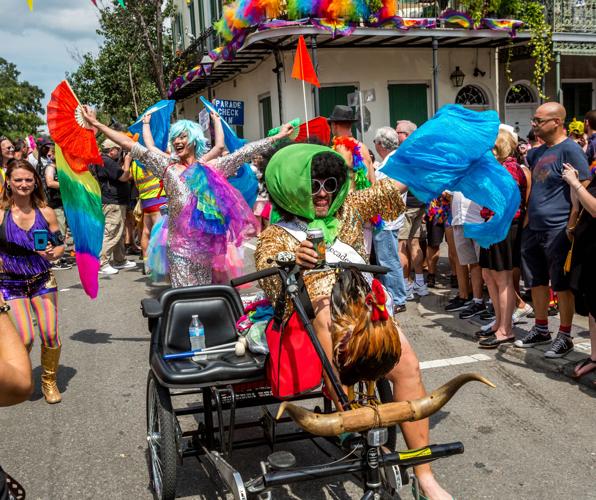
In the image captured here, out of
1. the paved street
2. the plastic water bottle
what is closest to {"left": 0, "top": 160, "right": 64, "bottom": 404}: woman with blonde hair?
the paved street

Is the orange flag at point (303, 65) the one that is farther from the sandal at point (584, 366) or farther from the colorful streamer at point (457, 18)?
the colorful streamer at point (457, 18)

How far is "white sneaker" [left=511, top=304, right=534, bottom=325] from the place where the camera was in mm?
6534

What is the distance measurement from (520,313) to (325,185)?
413cm

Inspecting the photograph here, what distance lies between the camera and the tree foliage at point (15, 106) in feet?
210

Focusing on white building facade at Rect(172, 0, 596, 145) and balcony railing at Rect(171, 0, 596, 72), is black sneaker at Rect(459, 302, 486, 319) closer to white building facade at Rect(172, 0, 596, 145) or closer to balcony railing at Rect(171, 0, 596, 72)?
white building facade at Rect(172, 0, 596, 145)

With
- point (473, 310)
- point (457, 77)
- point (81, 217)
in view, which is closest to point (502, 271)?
point (473, 310)

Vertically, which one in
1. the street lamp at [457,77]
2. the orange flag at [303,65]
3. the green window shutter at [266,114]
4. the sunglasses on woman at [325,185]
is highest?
the street lamp at [457,77]

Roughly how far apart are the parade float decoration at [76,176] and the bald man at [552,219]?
364 centimetres

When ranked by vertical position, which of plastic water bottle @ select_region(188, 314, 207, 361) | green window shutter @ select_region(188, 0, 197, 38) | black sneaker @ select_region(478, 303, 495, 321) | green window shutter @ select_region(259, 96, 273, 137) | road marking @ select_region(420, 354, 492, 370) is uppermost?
green window shutter @ select_region(188, 0, 197, 38)

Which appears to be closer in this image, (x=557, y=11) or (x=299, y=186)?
(x=299, y=186)

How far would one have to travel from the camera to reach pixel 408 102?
1856 centimetres

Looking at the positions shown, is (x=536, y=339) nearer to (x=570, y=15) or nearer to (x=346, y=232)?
(x=346, y=232)

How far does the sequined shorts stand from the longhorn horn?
11.0ft

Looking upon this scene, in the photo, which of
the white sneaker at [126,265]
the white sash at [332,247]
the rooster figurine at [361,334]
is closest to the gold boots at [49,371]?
the white sash at [332,247]
